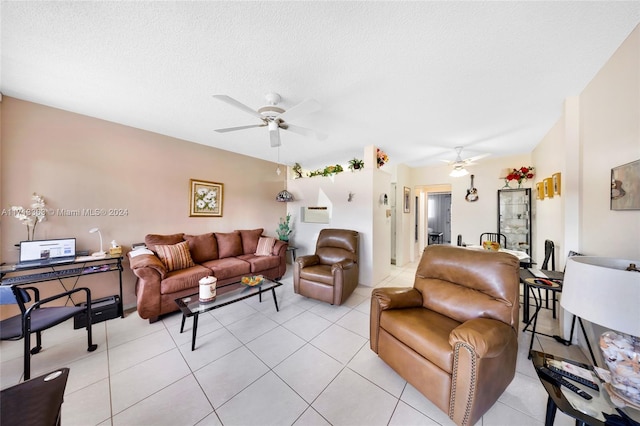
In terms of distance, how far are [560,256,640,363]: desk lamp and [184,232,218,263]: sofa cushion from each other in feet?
13.2

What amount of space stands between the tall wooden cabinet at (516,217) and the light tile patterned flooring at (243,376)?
2161 millimetres

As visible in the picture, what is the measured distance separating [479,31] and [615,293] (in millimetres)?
1664

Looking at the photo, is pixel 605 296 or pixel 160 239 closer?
pixel 605 296

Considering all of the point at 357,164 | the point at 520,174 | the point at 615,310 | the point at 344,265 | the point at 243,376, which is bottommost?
the point at 243,376

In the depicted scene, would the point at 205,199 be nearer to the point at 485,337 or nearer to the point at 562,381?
the point at 485,337

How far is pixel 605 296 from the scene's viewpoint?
0.95 meters

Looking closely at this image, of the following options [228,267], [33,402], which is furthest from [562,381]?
[228,267]

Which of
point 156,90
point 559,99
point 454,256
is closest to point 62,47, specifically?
point 156,90

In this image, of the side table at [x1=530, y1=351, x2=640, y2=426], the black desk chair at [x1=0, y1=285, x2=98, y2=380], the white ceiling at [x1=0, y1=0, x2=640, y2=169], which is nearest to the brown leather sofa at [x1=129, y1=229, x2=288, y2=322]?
the black desk chair at [x1=0, y1=285, x2=98, y2=380]

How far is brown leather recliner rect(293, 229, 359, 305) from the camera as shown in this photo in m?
2.80

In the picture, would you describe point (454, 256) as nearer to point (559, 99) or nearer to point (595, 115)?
point (595, 115)

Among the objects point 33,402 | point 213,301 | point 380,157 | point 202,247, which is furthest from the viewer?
point 380,157

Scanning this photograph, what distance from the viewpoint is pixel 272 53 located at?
155 centimetres

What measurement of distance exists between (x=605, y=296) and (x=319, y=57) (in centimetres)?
219
